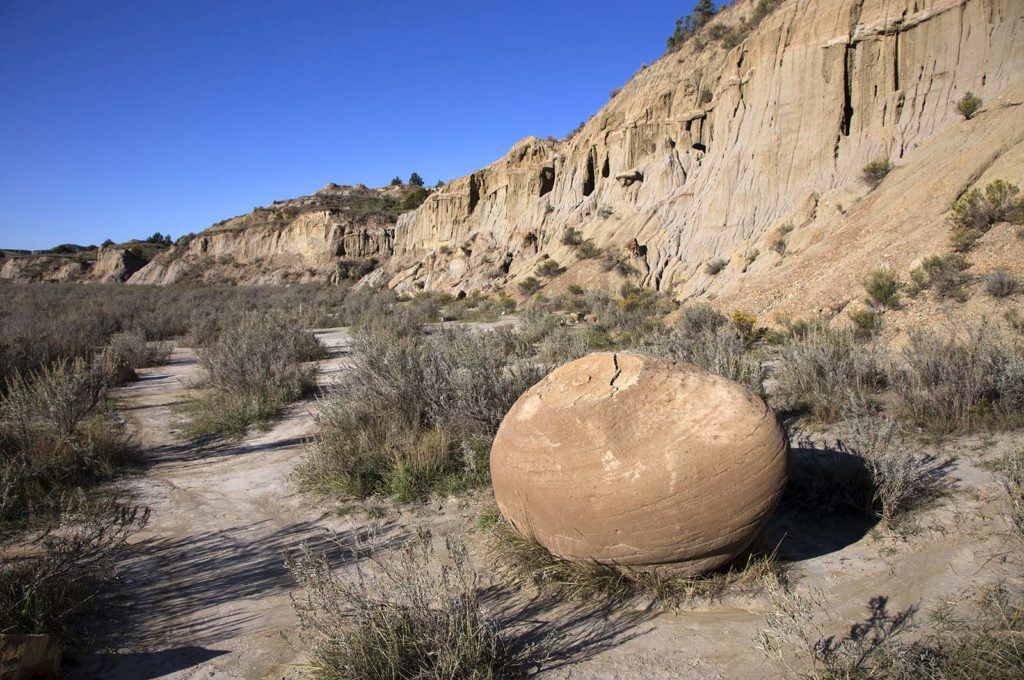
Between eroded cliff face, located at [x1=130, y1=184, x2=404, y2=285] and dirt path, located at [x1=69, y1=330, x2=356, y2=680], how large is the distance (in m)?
35.9

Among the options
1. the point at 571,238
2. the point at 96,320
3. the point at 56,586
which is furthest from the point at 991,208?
the point at 96,320

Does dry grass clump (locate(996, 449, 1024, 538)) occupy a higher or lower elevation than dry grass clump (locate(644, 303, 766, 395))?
lower

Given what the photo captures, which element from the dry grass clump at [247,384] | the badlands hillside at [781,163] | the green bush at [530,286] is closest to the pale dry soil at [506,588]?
the dry grass clump at [247,384]

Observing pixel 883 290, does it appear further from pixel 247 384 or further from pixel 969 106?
pixel 247 384

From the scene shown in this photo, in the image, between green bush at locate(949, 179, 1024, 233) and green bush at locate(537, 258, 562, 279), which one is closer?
green bush at locate(949, 179, 1024, 233)

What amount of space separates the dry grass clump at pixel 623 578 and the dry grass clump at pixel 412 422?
155 centimetres

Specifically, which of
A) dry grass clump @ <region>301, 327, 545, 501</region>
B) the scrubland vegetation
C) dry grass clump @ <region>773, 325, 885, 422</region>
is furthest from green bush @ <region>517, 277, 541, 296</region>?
the scrubland vegetation

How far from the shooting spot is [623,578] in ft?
10.4

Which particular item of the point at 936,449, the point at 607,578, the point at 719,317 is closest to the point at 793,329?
the point at 719,317

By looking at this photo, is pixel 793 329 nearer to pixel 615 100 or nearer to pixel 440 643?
pixel 440 643

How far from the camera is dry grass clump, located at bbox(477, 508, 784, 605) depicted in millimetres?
3098

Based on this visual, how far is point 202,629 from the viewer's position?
3156 millimetres

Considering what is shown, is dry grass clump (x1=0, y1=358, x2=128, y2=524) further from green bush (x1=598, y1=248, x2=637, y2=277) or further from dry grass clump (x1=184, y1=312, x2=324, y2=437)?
green bush (x1=598, y1=248, x2=637, y2=277)

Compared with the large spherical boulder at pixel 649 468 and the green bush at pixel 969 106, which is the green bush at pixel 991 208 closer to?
the green bush at pixel 969 106
